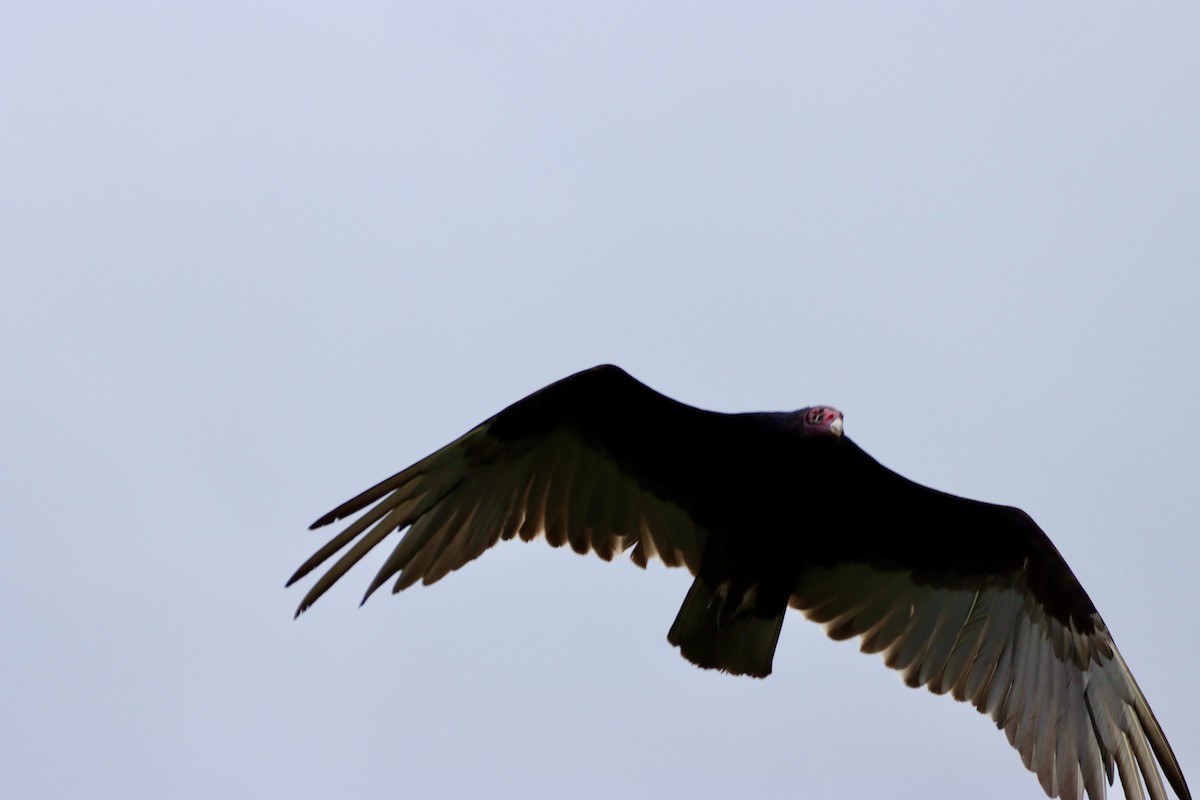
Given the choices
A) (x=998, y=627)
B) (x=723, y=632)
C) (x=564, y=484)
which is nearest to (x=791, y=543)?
(x=723, y=632)

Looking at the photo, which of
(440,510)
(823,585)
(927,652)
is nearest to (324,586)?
(440,510)

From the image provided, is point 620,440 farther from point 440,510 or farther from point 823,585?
point 823,585

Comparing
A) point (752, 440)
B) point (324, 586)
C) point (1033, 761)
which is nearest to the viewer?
point (324, 586)

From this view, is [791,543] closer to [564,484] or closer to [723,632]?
[723,632]

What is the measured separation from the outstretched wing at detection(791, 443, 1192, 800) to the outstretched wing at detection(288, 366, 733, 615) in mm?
→ 922

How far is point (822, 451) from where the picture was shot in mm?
6254

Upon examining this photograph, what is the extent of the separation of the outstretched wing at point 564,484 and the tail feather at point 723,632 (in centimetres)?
23

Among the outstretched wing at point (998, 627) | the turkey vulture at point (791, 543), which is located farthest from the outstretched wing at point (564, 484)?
the outstretched wing at point (998, 627)

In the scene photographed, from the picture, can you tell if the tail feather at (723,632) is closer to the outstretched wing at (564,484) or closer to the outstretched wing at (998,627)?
the outstretched wing at (564,484)

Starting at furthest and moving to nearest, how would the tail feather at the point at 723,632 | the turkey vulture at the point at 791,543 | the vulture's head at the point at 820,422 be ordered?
the tail feather at the point at 723,632 → the turkey vulture at the point at 791,543 → the vulture's head at the point at 820,422

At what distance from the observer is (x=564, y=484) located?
22.1ft

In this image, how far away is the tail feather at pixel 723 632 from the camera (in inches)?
264

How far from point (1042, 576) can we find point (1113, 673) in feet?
2.17

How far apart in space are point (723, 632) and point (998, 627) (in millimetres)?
1552
